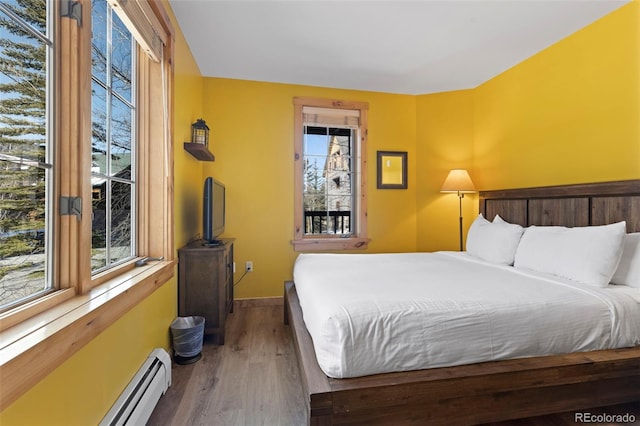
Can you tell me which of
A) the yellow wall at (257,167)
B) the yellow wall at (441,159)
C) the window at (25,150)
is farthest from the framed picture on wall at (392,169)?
the window at (25,150)

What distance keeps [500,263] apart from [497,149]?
4.89ft

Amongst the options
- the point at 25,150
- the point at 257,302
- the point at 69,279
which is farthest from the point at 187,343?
the point at 25,150

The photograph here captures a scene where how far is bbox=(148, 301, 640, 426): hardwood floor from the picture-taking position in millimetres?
1513

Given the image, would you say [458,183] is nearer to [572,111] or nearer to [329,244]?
[572,111]

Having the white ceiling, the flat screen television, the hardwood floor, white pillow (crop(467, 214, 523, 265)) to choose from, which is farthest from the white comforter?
the white ceiling

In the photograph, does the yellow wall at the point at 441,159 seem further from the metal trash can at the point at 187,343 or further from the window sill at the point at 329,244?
the metal trash can at the point at 187,343

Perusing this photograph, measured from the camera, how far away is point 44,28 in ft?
3.44

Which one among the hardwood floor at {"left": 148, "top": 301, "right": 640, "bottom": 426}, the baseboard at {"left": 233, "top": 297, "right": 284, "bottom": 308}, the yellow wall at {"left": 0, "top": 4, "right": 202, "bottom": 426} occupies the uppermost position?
the yellow wall at {"left": 0, "top": 4, "right": 202, "bottom": 426}

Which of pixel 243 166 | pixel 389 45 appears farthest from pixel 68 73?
pixel 389 45

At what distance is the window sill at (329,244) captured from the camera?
3.42m

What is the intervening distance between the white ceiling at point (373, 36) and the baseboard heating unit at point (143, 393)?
245 cm

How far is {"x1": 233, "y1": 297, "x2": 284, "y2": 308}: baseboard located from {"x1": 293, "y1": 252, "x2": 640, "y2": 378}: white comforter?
1.67m

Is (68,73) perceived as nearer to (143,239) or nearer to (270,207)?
(143,239)

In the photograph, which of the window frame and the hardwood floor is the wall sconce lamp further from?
the hardwood floor
